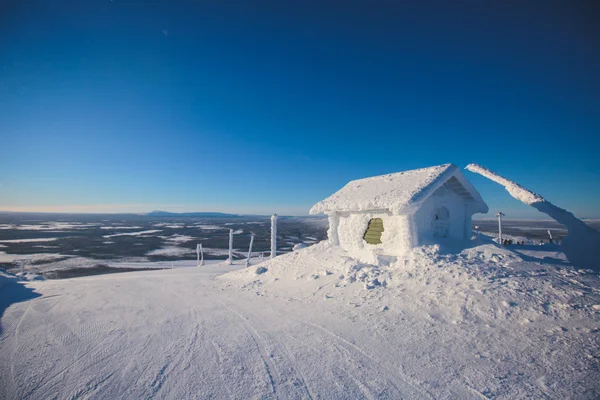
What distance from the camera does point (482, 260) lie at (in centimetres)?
998

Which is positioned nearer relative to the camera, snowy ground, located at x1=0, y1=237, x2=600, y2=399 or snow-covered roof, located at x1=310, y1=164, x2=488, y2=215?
snowy ground, located at x1=0, y1=237, x2=600, y2=399

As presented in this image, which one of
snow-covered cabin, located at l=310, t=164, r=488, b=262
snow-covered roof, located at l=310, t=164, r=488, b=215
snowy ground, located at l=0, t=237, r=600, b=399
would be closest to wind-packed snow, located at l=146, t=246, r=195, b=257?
snowy ground, located at l=0, t=237, r=600, b=399

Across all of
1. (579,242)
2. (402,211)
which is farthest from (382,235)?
(579,242)

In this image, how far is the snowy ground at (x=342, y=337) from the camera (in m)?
4.96

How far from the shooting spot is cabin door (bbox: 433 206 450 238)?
13.5 metres

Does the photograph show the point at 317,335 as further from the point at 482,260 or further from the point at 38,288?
the point at 38,288

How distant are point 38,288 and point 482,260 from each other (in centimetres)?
2038

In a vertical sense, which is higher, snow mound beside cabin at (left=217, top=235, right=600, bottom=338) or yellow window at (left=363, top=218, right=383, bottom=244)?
yellow window at (left=363, top=218, right=383, bottom=244)

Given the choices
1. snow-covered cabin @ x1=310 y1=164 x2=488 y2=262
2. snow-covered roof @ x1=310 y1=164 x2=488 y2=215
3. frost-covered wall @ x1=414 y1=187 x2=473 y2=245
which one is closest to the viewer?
snow-covered roof @ x1=310 y1=164 x2=488 y2=215

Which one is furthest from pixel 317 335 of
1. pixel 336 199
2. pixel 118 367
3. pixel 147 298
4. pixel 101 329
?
pixel 336 199

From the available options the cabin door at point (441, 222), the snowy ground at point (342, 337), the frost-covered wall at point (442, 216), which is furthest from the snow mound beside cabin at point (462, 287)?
the cabin door at point (441, 222)

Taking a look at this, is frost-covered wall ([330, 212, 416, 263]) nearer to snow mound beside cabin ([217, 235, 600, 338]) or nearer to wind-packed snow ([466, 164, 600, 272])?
snow mound beside cabin ([217, 235, 600, 338])

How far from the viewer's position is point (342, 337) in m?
6.78

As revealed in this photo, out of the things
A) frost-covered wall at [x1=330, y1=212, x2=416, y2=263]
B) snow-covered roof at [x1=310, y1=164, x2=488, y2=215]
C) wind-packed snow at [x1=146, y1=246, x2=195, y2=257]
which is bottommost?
wind-packed snow at [x1=146, y1=246, x2=195, y2=257]
